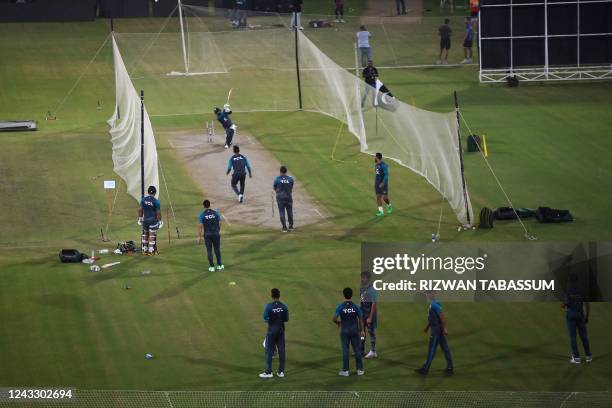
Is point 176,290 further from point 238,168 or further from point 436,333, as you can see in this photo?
point 238,168

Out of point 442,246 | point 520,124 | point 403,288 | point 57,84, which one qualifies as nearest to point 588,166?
point 520,124

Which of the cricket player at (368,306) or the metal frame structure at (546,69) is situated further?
the metal frame structure at (546,69)

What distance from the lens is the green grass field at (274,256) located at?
24359mm

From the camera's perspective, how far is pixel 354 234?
33219 mm

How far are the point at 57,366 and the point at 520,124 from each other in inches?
1016

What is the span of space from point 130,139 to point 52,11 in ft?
96.2

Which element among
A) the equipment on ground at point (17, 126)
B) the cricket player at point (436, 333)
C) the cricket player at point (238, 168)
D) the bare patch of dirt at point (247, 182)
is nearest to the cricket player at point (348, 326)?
the cricket player at point (436, 333)

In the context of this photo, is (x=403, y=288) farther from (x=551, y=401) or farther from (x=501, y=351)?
(x=551, y=401)

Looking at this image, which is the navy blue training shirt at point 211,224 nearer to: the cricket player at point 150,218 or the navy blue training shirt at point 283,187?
the cricket player at point 150,218

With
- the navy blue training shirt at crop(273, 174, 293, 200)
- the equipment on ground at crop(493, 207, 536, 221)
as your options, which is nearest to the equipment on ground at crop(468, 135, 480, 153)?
the equipment on ground at crop(493, 207, 536, 221)

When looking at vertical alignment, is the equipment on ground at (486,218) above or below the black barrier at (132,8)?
below

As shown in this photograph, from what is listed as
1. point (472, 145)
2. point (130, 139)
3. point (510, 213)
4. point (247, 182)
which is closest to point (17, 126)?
point (130, 139)

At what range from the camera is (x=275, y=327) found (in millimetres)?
23609

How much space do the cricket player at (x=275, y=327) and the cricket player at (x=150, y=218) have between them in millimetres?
8253
